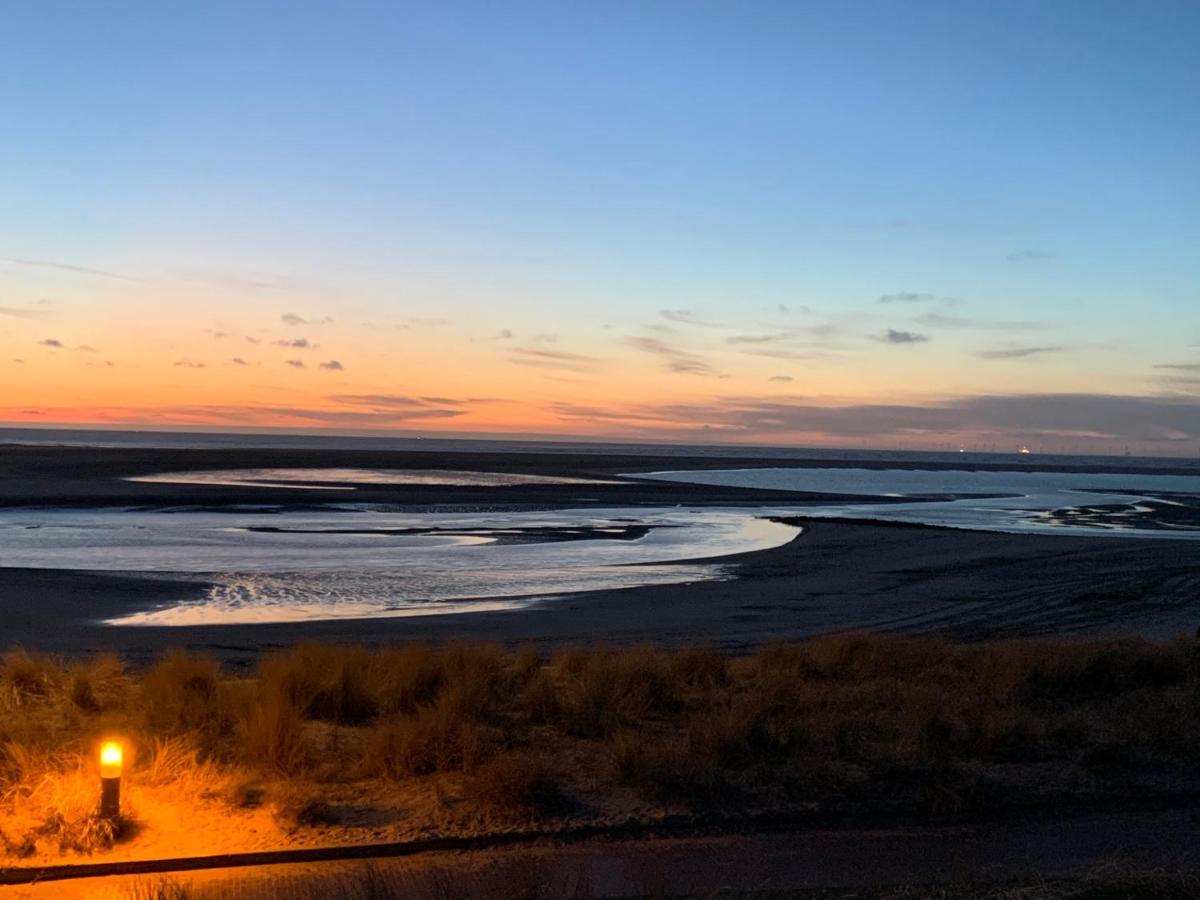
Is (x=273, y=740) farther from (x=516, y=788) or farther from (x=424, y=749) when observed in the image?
(x=516, y=788)

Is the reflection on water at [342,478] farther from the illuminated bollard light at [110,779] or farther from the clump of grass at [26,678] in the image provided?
the illuminated bollard light at [110,779]

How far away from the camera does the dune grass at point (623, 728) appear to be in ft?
27.6

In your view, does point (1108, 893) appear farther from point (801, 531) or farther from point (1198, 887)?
point (801, 531)

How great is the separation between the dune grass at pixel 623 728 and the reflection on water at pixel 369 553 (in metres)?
8.60

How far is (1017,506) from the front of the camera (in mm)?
55656

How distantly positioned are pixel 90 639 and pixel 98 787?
403 inches

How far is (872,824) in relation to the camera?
818cm

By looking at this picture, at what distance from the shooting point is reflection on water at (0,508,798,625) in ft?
71.3

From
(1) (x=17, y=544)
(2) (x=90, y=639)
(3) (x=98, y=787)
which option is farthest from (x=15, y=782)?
(1) (x=17, y=544)

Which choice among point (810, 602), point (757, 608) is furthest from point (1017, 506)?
point (757, 608)

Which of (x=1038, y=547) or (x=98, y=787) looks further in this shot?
(x=1038, y=547)

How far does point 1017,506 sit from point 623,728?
5015 cm

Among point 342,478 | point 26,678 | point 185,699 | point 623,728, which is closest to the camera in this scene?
point 623,728

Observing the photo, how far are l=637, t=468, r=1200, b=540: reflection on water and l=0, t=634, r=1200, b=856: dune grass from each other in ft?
97.5
